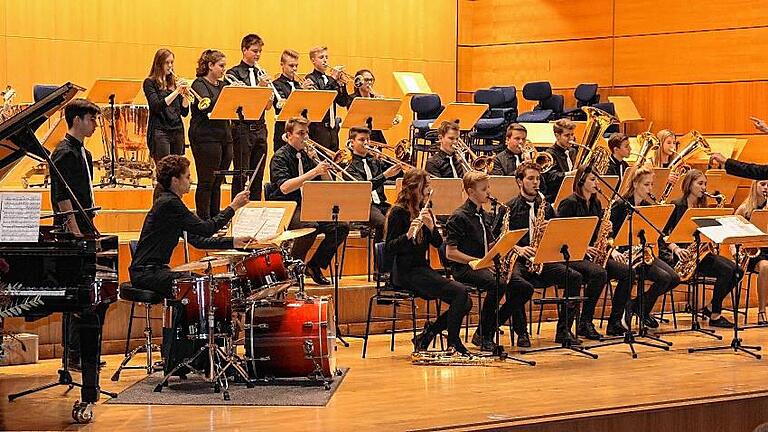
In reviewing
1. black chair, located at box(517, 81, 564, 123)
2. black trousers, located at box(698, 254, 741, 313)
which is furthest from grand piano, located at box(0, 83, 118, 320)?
black chair, located at box(517, 81, 564, 123)

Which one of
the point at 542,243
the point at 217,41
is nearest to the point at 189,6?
the point at 217,41

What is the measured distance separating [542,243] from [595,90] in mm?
5613

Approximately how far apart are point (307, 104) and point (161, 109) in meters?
1.00

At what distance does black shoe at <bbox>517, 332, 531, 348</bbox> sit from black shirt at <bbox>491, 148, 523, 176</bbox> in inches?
57.7

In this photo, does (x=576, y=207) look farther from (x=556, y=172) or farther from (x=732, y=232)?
(x=556, y=172)

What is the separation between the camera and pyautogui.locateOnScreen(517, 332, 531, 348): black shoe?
7578 mm

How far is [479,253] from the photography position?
23.8 feet

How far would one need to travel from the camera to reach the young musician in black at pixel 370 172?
27.6ft

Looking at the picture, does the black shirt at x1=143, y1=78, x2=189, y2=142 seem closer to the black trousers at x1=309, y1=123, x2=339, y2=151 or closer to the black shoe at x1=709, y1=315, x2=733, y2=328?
the black trousers at x1=309, y1=123, x2=339, y2=151

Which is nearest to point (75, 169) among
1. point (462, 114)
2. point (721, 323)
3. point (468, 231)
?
point (468, 231)

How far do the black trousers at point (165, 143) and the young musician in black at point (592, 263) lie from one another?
2.59m

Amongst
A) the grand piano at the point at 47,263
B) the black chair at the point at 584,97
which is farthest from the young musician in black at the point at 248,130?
the black chair at the point at 584,97

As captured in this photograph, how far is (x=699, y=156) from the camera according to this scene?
1145 centimetres

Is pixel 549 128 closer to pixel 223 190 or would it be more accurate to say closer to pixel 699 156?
pixel 699 156
